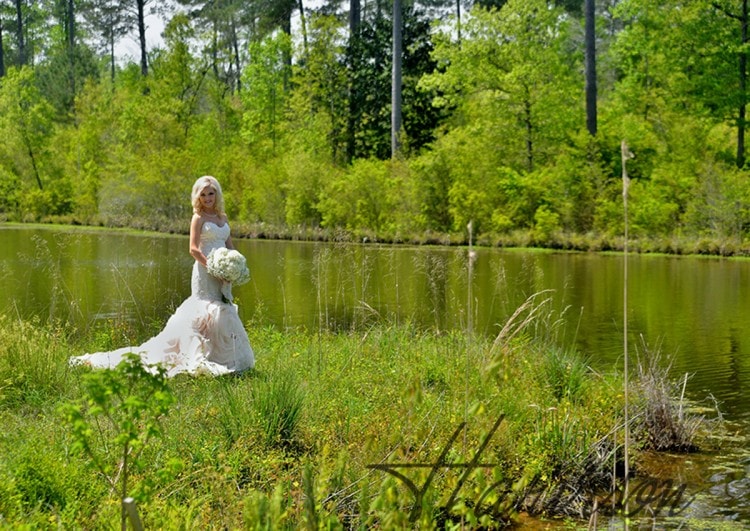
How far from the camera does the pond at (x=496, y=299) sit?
830cm

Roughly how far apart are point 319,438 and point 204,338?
3.11 metres

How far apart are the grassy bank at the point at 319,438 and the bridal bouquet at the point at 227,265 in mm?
834

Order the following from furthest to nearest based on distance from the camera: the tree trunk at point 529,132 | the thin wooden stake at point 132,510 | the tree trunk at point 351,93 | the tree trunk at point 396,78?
the tree trunk at point 351,93, the tree trunk at point 396,78, the tree trunk at point 529,132, the thin wooden stake at point 132,510

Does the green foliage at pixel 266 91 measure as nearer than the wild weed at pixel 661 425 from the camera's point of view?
No

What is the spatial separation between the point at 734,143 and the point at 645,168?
3.34 m

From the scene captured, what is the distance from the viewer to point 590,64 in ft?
99.4

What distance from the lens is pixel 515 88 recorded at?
31.8m

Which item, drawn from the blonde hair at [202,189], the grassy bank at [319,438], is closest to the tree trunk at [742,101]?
the grassy bank at [319,438]

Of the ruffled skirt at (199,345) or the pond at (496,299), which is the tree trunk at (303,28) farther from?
the ruffled skirt at (199,345)

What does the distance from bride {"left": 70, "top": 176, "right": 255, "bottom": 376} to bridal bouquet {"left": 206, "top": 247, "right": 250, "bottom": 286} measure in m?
0.13

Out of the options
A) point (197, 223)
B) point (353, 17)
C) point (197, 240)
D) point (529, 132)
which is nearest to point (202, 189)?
point (197, 223)

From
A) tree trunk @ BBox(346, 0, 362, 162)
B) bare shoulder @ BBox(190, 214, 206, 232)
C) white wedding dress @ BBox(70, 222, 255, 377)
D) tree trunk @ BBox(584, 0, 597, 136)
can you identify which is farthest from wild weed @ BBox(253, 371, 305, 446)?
tree trunk @ BBox(346, 0, 362, 162)

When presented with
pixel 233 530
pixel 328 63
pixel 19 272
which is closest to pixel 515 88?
pixel 328 63

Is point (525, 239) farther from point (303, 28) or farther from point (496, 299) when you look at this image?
point (303, 28)
